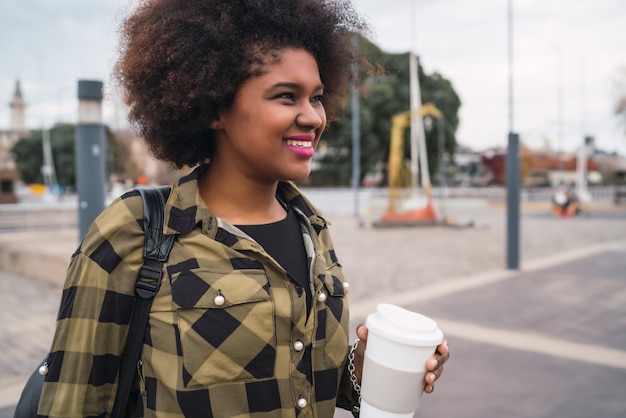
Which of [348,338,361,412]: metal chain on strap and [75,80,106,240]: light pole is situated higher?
[75,80,106,240]: light pole

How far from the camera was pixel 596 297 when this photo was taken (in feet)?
21.7

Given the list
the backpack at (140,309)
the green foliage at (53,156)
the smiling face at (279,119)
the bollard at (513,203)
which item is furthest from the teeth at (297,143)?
the green foliage at (53,156)

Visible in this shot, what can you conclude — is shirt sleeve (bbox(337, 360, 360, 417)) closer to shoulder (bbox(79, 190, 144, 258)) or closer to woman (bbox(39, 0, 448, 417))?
woman (bbox(39, 0, 448, 417))

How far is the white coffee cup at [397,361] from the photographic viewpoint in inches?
50.1

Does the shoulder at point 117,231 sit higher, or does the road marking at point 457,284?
the shoulder at point 117,231

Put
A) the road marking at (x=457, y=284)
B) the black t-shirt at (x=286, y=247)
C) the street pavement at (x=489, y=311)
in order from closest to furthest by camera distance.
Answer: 1. the black t-shirt at (x=286, y=247)
2. the street pavement at (x=489, y=311)
3. the road marking at (x=457, y=284)

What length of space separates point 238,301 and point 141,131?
2.26 feet

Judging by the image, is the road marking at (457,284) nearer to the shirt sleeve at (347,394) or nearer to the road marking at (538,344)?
the road marking at (538,344)

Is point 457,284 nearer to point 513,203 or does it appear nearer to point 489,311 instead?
point 489,311

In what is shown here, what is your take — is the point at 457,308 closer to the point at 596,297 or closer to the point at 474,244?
the point at 596,297

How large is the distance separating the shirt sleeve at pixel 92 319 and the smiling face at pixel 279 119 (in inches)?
14.0

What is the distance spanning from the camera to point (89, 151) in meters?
4.22

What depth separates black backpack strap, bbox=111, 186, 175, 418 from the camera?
1273 mm

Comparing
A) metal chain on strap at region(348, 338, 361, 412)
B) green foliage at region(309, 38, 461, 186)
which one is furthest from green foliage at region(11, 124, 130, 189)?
metal chain on strap at region(348, 338, 361, 412)
